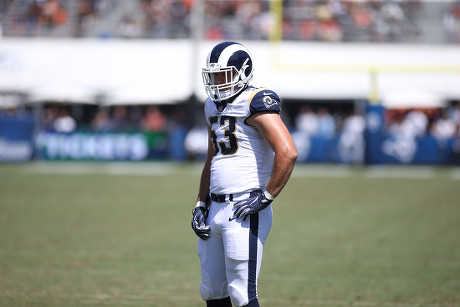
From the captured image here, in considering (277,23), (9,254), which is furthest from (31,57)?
(9,254)

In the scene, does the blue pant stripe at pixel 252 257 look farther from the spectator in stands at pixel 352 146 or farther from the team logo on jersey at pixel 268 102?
the spectator in stands at pixel 352 146

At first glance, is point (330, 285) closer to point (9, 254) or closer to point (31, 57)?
point (9, 254)

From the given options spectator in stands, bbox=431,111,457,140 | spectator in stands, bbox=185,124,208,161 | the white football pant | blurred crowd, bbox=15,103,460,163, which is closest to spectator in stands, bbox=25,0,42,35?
blurred crowd, bbox=15,103,460,163

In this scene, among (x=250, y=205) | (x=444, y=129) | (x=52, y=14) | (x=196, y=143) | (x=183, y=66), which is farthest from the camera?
(x=52, y=14)

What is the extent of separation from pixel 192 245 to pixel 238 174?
14.2 ft

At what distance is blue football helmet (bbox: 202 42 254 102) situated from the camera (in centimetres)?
369

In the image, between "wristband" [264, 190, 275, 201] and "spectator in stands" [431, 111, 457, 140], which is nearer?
"wristband" [264, 190, 275, 201]

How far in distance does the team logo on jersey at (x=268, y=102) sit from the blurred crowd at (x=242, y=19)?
22086 mm

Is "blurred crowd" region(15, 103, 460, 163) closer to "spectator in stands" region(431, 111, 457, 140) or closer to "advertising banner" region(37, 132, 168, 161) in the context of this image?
"spectator in stands" region(431, 111, 457, 140)

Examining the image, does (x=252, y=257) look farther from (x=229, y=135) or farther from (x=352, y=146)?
(x=352, y=146)

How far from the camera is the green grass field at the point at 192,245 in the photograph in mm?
5570

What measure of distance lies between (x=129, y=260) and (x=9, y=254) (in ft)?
4.56

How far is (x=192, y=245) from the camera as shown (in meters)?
7.82

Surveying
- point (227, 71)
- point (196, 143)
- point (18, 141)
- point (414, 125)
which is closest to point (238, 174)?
point (227, 71)
